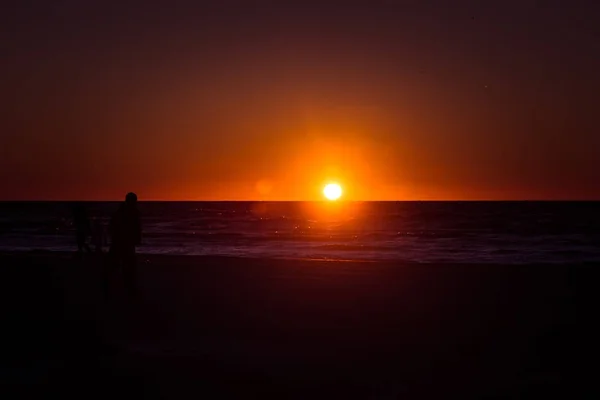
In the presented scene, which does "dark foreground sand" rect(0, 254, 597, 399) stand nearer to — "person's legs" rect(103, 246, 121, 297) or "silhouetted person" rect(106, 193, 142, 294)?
"person's legs" rect(103, 246, 121, 297)

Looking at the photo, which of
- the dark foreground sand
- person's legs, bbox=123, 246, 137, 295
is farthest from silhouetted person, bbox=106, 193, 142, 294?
the dark foreground sand

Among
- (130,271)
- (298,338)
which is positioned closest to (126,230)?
(130,271)

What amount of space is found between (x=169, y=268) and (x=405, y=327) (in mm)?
11576

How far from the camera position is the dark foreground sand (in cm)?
769

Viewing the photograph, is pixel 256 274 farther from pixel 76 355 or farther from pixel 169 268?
pixel 76 355

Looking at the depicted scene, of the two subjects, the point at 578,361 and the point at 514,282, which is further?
the point at 514,282

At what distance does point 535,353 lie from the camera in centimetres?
913

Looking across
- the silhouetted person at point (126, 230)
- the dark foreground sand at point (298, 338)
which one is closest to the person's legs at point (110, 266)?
the silhouetted person at point (126, 230)

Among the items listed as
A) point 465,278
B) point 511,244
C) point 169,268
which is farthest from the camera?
point 511,244

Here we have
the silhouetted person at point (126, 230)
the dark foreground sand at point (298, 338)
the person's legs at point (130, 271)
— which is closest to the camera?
the dark foreground sand at point (298, 338)

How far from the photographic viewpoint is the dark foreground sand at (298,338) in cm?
769

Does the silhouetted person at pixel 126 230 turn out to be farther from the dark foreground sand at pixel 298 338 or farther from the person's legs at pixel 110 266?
the dark foreground sand at pixel 298 338

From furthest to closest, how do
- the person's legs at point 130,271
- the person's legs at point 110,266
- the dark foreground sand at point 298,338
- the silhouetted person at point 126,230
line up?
the person's legs at point 110,266
the person's legs at point 130,271
the silhouetted person at point 126,230
the dark foreground sand at point 298,338

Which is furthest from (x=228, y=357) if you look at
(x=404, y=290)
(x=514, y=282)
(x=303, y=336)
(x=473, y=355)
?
(x=514, y=282)
